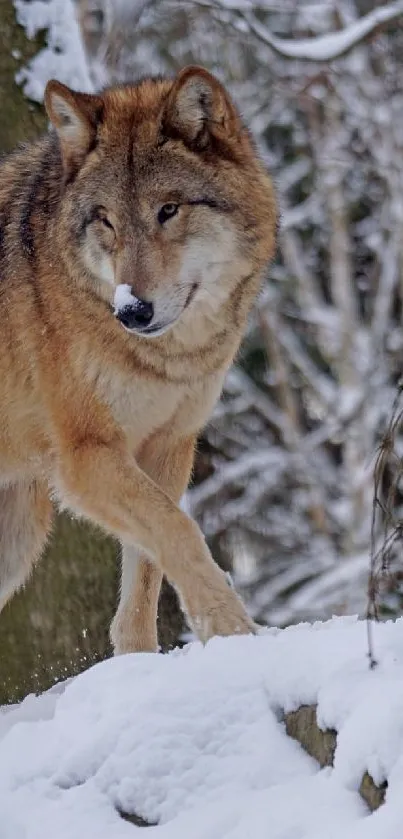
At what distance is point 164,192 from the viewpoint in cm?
460

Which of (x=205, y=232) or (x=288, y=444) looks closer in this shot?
(x=205, y=232)

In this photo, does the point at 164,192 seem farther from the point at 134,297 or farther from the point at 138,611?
the point at 138,611

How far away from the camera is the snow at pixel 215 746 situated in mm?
A: 2826

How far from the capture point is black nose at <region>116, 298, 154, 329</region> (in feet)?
14.2

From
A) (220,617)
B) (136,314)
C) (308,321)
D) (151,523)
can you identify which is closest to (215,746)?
(220,617)

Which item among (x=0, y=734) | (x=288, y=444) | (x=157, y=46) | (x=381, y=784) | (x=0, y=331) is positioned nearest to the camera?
(x=381, y=784)

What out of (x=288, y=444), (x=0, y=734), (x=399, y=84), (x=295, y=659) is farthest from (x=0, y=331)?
(x=399, y=84)

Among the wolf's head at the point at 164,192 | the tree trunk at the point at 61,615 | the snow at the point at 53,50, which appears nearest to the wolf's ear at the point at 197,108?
the wolf's head at the point at 164,192

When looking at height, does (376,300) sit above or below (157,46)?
below

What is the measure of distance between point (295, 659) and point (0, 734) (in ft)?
3.92

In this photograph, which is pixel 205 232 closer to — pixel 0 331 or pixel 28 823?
pixel 0 331

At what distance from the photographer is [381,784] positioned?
2754 mm

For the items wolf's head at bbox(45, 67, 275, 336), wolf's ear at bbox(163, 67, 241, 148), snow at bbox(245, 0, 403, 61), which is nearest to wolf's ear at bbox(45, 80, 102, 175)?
wolf's head at bbox(45, 67, 275, 336)

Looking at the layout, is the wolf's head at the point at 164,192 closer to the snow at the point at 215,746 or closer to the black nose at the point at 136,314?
the black nose at the point at 136,314
